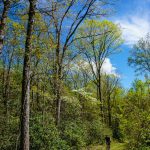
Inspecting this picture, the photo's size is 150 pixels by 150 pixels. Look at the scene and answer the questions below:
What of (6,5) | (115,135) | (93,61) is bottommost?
(115,135)

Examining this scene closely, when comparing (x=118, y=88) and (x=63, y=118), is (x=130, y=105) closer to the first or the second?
(x=63, y=118)

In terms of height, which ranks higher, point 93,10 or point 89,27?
point 89,27

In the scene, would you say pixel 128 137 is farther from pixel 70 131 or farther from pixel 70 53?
pixel 70 53

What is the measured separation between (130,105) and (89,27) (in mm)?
14488

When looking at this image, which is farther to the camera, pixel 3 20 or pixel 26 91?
pixel 26 91

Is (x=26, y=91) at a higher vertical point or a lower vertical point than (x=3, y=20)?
lower

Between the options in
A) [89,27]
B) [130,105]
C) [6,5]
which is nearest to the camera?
[6,5]

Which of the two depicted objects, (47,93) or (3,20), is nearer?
(3,20)

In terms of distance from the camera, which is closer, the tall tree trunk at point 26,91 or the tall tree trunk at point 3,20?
the tall tree trunk at point 3,20

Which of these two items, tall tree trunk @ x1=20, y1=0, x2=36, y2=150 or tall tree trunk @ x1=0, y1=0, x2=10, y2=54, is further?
tall tree trunk @ x1=20, y1=0, x2=36, y2=150

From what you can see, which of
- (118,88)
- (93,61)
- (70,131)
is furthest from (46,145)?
(118,88)

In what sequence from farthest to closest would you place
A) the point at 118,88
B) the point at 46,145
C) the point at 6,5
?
the point at 118,88 → the point at 46,145 → the point at 6,5

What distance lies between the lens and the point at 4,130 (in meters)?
15.4

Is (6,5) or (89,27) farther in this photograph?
(89,27)
